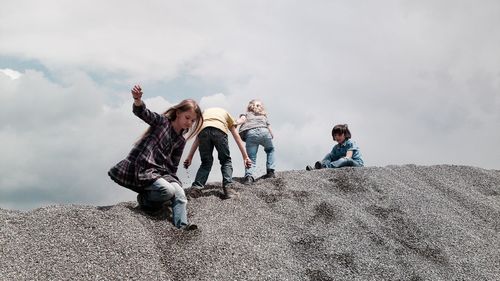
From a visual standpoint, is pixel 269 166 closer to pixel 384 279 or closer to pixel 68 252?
pixel 384 279

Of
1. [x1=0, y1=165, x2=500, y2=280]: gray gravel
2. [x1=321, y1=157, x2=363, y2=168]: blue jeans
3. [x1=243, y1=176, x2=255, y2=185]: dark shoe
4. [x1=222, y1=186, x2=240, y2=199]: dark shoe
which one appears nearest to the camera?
[x1=0, y1=165, x2=500, y2=280]: gray gravel

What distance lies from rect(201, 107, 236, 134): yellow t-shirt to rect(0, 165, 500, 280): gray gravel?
83 cm

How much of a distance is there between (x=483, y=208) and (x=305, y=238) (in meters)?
3.10

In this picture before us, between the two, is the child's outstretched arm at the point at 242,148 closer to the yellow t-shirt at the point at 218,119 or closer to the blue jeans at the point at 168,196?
the yellow t-shirt at the point at 218,119

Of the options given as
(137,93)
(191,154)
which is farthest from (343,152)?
(137,93)

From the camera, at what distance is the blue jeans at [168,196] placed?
517cm

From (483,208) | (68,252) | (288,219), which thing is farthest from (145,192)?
(483,208)

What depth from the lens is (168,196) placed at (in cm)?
524

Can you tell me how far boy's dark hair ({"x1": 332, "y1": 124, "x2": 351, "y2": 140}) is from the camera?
8.17 m

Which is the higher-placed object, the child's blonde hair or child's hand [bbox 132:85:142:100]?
the child's blonde hair

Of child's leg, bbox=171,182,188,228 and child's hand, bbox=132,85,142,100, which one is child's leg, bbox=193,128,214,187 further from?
child's hand, bbox=132,85,142,100

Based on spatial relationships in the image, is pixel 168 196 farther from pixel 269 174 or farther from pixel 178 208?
pixel 269 174

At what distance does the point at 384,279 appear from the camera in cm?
454

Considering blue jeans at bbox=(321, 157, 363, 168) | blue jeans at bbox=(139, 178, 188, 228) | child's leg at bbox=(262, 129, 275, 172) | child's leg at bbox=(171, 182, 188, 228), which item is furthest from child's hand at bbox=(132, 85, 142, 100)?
blue jeans at bbox=(321, 157, 363, 168)
